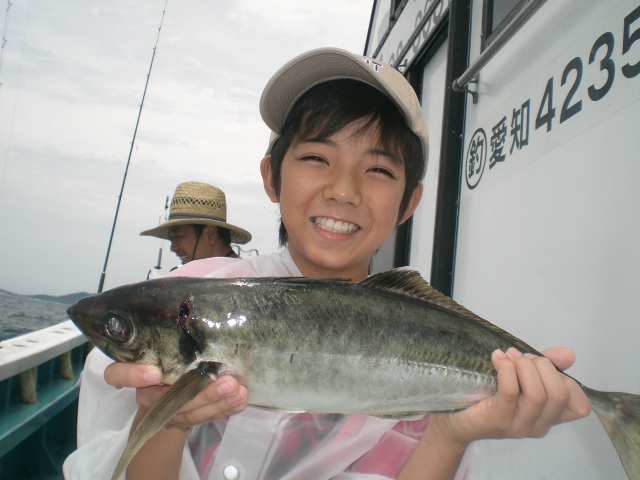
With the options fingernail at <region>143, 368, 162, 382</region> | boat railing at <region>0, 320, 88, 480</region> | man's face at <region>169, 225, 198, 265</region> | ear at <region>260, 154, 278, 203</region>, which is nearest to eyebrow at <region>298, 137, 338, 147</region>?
ear at <region>260, 154, 278, 203</region>

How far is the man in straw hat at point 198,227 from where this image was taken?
6059mm

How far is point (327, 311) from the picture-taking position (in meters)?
1.67

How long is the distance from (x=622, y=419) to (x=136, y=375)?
5.51 feet

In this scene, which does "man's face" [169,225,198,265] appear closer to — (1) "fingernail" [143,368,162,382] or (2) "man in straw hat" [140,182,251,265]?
(2) "man in straw hat" [140,182,251,265]

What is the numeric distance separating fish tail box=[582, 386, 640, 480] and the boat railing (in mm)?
3938

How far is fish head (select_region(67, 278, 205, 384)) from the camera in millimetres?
1597

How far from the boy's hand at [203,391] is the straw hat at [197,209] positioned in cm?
445

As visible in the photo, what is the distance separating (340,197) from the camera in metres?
2.09

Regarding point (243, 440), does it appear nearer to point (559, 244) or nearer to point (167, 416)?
point (167, 416)

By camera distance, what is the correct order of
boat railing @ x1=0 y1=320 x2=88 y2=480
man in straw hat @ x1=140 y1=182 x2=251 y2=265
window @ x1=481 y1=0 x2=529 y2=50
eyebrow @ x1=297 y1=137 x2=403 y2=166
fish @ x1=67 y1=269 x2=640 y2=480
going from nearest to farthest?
fish @ x1=67 y1=269 x2=640 y2=480 < eyebrow @ x1=297 y1=137 x2=403 y2=166 < window @ x1=481 y1=0 x2=529 y2=50 < boat railing @ x1=0 y1=320 x2=88 y2=480 < man in straw hat @ x1=140 y1=182 x2=251 y2=265

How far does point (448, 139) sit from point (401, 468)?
2528mm

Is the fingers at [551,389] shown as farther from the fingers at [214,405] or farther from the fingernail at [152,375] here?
the fingernail at [152,375]

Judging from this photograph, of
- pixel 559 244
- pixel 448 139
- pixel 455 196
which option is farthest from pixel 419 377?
pixel 448 139

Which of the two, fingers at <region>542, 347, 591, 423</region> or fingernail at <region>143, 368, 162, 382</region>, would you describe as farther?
fingers at <region>542, 347, 591, 423</region>
